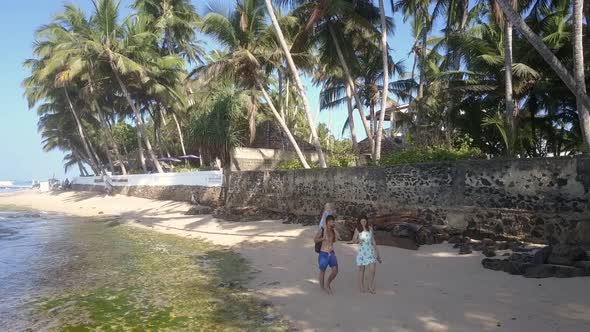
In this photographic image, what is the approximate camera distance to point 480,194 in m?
10.2

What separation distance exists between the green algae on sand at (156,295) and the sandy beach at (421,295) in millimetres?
529

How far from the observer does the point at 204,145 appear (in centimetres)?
2130

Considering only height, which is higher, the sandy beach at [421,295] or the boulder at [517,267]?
the boulder at [517,267]

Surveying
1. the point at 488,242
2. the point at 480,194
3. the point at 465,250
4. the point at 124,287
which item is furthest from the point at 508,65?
the point at 124,287

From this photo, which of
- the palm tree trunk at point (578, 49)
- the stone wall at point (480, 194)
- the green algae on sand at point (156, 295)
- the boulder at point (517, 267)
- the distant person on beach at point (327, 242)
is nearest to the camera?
the green algae on sand at point (156, 295)

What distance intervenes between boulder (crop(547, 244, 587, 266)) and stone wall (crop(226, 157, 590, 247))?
3.87 feet

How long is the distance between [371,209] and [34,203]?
35.3m

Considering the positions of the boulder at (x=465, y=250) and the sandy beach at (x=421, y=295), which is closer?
the sandy beach at (x=421, y=295)

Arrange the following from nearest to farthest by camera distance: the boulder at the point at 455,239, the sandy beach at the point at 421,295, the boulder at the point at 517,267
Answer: the sandy beach at the point at 421,295 → the boulder at the point at 517,267 → the boulder at the point at 455,239

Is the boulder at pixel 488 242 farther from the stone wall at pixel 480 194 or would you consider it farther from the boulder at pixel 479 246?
the stone wall at pixel 480 194

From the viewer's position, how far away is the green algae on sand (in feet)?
20.3

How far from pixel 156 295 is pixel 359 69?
1484 cm

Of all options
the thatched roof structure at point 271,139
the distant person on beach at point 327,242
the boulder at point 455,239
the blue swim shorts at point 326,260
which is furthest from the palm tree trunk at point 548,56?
the thatched roof structure at point 271,139

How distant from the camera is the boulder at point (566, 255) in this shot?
7062 mm
